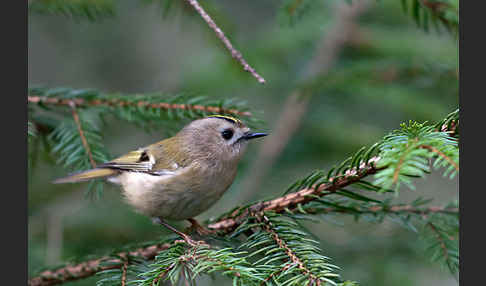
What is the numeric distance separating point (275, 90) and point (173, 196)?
52.3 inches

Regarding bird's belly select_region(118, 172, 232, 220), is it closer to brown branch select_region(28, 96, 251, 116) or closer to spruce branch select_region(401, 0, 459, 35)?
brown branch select_region(28, 96, 251, 116)

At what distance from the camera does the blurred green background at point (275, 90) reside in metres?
1.96

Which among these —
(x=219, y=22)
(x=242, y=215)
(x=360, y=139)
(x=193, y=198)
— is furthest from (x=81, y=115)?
(x=360, y=139)

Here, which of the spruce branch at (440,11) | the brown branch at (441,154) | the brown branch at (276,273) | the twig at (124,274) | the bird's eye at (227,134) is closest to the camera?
the brown branch at (441,154)

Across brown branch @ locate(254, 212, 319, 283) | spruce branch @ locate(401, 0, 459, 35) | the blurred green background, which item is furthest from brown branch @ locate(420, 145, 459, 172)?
spruce branch @ locate(401, 0, 459, 35)

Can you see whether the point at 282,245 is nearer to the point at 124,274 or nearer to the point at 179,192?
the point at 124,274

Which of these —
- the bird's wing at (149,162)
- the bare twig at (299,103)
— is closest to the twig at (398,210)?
the bird's wing at (149,162)

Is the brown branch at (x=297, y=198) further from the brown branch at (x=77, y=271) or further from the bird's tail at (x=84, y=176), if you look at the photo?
the bird's tail at (x=84, y=176)

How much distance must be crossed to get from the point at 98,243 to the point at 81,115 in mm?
666

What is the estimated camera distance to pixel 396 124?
278 cm

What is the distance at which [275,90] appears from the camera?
2.84 meters

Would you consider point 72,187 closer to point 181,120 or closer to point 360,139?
point 181,120

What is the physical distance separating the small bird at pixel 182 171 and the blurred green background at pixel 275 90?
0.45 ft

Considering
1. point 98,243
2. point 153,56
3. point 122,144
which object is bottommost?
point 98,243
